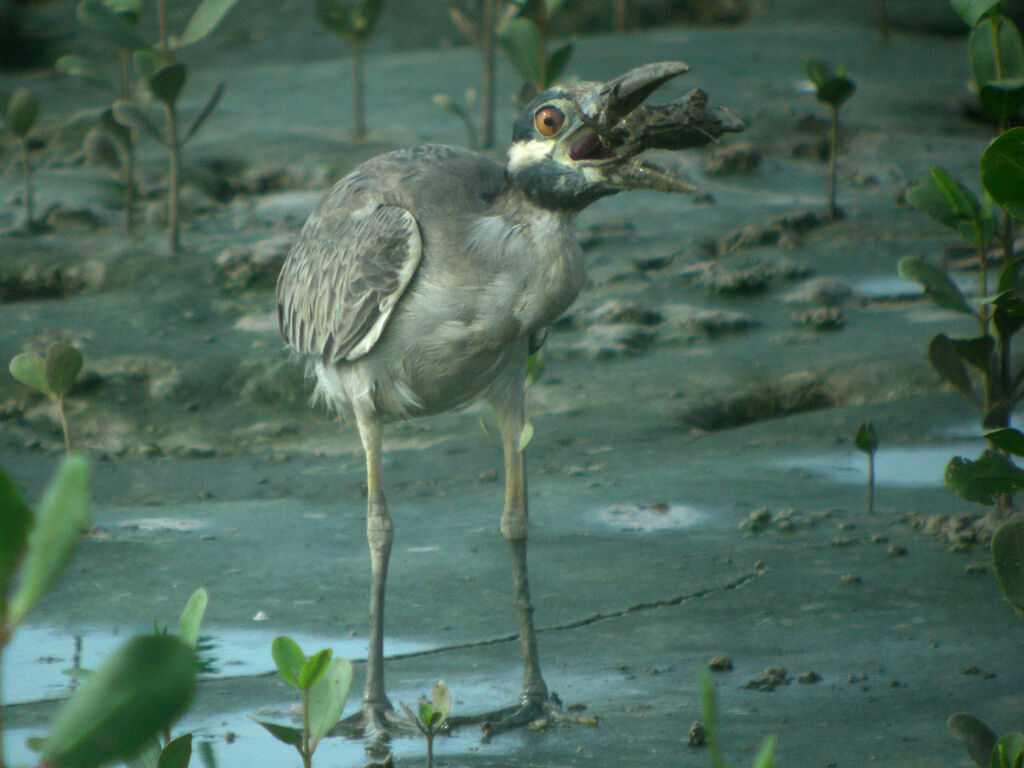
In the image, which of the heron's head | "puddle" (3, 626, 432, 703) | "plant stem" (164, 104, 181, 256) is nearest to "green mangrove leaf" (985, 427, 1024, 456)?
the heron's head

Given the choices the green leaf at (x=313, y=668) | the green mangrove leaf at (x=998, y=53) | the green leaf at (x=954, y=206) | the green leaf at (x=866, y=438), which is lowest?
the green leaf at (x=866, y=438)

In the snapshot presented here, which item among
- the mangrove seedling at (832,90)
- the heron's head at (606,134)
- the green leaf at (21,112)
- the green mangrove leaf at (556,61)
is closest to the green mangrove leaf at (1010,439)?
the heron's head at (606,134)

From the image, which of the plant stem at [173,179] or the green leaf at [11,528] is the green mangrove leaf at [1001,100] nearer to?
the green leaf at [11,528]

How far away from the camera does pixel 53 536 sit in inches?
42.4

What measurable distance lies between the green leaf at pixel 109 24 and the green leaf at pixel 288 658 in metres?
5.33

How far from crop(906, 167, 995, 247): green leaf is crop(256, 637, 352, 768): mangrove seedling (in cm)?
248

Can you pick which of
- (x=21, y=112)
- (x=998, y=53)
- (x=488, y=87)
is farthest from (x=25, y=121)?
(x=998, y=53)

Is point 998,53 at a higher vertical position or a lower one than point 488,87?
higher

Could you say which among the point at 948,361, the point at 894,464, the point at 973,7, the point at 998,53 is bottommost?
the point at 894,464

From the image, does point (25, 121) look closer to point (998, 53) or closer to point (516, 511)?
point (516, 511)

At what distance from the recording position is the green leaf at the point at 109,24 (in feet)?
21.7

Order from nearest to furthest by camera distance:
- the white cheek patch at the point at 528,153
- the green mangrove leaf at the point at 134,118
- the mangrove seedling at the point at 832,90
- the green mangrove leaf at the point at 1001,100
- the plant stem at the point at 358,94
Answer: the white cheek patch at the point at 528,153, the green mangrove leaf at the point at 1001,100, the green mangrove leaf at the point at 134,118, the mangrove seedling at the point at 832,90, the plant stem at the point at 358,94

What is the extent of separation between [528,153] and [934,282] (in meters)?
1.64

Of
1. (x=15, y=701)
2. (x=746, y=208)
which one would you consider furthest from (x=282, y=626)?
(x=746, y=208)
